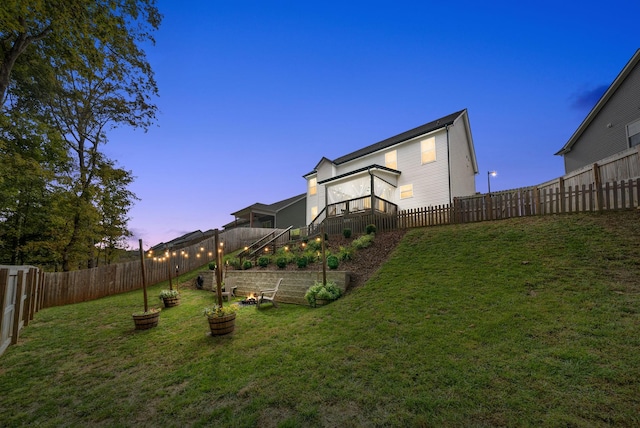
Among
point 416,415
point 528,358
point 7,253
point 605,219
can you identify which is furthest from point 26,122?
point 605,219

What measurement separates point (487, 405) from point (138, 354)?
22.3 feet

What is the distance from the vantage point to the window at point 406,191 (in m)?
16.9

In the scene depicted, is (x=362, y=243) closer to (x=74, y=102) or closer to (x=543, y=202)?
(x=543, y=202)

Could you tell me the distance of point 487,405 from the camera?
119 inches

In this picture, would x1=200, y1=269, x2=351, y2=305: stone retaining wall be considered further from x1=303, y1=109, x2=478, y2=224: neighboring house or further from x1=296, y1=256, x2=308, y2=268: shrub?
x1=303, y1=109, x2=478, y2=224: neighboring house

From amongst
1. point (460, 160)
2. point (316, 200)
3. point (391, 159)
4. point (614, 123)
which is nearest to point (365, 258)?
point (391, 159)

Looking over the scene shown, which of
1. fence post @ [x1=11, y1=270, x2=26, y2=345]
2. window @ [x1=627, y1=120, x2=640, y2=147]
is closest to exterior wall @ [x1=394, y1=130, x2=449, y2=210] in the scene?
window @ [x1=627, y1=120, x2=640, y2=147]

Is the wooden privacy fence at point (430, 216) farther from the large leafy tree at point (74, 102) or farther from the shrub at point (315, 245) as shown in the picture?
the large leafy tree at point (74, 102)

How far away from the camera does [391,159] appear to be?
18281 mm

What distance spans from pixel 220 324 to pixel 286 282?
3.99 m

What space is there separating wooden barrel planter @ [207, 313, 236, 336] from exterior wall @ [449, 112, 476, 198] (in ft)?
46.5

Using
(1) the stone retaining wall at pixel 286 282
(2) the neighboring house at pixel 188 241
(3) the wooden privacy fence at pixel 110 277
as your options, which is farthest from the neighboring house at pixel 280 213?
(1) the stone retaining wall at pixel 286 282

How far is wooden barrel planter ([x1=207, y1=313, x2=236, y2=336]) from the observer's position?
6168 millimetres

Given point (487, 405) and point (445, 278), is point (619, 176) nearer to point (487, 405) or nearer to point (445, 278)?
point (445, 278)
